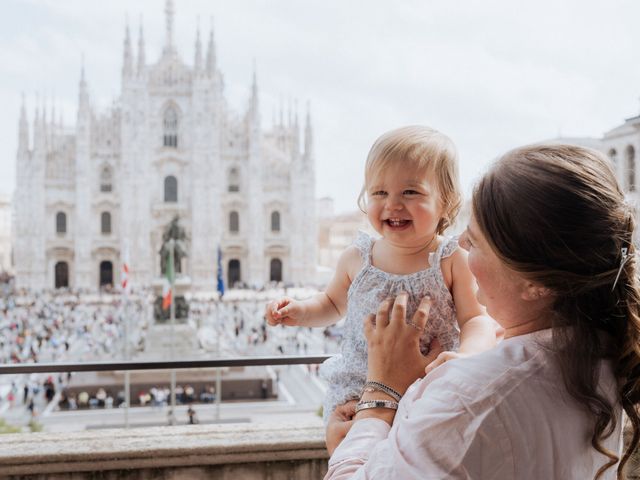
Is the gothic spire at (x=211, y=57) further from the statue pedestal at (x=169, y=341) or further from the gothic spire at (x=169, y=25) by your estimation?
the statue pedestal at (x=169, y=341)

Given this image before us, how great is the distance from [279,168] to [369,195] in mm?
25553

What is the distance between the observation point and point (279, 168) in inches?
1043

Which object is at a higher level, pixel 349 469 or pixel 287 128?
pixel 287 128

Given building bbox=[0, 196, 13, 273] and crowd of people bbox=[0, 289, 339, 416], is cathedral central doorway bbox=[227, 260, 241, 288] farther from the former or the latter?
building bbox=[0, 196, 13, 273]

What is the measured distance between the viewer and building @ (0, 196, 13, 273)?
35.6 m

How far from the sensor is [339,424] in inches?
40.9

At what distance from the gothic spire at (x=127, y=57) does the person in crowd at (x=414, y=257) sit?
26219 mm

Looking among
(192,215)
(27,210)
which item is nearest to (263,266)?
(192,215)

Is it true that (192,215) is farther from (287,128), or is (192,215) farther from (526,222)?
(526,222)

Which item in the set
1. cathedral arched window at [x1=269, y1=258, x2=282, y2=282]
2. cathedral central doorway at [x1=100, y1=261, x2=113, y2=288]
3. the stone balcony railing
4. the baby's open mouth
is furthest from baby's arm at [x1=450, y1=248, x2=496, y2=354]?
cathedral central doorway at [x1=100, y1=261, x2=113, y2=288]

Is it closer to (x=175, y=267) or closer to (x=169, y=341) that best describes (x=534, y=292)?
(x=169, y=341)

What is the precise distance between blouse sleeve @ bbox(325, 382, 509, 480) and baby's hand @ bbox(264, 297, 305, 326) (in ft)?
2.13

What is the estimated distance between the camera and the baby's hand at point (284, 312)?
53.4 inches

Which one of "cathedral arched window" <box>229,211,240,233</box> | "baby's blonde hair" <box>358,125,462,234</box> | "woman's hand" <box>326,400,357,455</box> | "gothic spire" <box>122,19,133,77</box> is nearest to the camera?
"woman's hand" <box>326,400,357,455</box>
